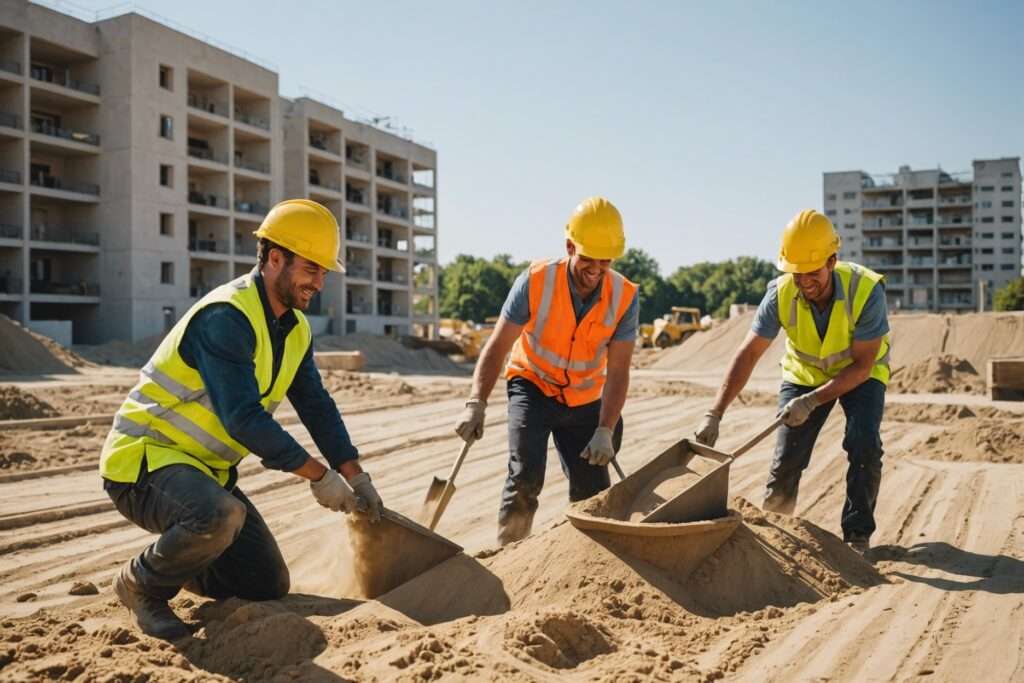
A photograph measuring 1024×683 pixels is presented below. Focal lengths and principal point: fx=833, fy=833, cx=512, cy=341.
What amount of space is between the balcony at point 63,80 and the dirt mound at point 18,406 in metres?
25.4

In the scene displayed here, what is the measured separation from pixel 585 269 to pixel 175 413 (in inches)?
83.3

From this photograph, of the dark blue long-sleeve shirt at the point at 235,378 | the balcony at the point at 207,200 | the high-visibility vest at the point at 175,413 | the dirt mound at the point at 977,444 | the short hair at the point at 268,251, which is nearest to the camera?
the dark blue long-sleeve shirt at the point at 235,378

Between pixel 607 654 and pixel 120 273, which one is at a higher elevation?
pixel 120 273

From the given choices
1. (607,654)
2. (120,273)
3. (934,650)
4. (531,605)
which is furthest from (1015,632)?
(120,273)

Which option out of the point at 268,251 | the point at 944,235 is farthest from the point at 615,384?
the point at 944,235

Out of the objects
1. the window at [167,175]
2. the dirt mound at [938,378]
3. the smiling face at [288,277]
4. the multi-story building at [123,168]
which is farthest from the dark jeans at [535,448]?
the window at [167,175]

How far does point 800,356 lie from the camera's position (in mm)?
4973

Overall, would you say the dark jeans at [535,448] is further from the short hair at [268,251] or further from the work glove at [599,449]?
the short hair at [268,251]

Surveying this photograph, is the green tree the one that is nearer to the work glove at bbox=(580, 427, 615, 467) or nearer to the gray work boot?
the work glove at bbox=(580, 427, 615, 467)

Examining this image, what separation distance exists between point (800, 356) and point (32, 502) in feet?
18.1

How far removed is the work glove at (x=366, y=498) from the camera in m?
3.70

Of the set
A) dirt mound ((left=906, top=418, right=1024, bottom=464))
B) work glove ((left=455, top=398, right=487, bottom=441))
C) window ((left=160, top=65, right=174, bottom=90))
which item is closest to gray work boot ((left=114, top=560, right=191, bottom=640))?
work glove ((left=455, top=398, right=487, bottom=441))

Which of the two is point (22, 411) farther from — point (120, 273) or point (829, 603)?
point (120, 273)

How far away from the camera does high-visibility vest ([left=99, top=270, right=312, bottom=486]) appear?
3404 millimetres
